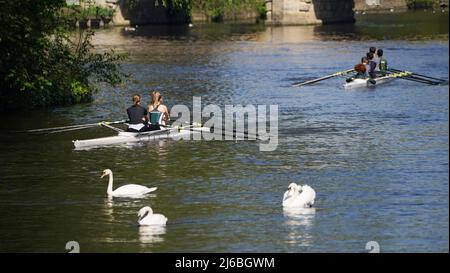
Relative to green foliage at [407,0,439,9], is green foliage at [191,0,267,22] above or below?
above

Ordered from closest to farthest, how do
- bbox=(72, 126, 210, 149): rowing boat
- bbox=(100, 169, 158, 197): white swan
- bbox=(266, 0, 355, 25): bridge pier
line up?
1. bbox=(100, 169, 158, 197): white swan
2. bbox=(72, 126, 210, 149): rowing boat
3. bbox=(266, 0, 355, 25): bridge pier

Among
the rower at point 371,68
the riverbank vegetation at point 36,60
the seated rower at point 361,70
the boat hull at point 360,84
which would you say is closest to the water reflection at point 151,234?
the riverbank vegetation at point 36,60

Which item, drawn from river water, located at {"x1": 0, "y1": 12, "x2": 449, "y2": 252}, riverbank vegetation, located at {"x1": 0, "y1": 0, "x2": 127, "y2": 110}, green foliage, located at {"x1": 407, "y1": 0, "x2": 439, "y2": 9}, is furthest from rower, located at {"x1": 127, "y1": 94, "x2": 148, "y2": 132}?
green foliage, located at {"x1": 407, "y1": 0, "x2": 439, "y2": 9}

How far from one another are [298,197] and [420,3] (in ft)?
416

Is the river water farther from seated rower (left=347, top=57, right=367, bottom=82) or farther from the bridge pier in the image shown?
the bridge pier

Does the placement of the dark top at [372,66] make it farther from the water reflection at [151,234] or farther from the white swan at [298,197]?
the water reflection at [151,234]

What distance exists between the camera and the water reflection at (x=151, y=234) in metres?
27.0

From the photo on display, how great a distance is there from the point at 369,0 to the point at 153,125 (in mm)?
116641

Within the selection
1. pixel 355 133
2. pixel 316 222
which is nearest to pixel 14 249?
pixel 316 222

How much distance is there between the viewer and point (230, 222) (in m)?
28.5

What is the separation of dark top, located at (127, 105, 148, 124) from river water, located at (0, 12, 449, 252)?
38.4 inches
